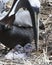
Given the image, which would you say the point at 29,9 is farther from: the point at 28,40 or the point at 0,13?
the point at 0,13

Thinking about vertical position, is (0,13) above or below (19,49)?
above

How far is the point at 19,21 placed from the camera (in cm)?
325

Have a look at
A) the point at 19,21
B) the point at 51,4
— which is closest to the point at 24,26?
the point at 19,21

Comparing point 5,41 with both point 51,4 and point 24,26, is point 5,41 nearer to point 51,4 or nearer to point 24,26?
point 24,26

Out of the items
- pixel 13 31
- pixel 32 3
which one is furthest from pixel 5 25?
pixel 32 3

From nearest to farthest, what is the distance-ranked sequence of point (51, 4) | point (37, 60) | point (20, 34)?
point (37, 60), point (20, 34), point (51, 4)

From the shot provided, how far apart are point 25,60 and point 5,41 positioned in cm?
28

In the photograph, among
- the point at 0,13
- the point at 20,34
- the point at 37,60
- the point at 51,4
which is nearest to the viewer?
the point at 37,60

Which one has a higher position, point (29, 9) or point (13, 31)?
point (29, 9)

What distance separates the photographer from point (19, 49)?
3.32 m

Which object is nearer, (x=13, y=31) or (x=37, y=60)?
(x=37, y=60)

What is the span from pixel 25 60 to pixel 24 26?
0.34m

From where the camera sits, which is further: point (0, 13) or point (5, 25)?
point (0, 13)

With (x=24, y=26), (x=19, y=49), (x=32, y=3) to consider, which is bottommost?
(x=19, y=49)
